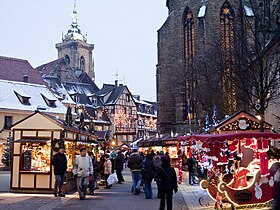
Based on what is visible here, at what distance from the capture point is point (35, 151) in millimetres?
19125

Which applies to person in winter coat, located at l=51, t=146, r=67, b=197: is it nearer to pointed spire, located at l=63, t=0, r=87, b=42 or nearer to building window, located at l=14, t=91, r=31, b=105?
building window, located at l=14, t=91, r=31, b=105

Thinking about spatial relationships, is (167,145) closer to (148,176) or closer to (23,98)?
(23,98)

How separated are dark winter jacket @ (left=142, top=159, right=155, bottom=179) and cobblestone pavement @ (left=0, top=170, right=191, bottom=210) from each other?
0.83 meters

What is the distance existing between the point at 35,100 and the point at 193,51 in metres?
18.5

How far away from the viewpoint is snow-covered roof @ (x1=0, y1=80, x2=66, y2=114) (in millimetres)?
51062

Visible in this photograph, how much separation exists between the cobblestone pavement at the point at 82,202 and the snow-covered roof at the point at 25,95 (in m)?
34.1

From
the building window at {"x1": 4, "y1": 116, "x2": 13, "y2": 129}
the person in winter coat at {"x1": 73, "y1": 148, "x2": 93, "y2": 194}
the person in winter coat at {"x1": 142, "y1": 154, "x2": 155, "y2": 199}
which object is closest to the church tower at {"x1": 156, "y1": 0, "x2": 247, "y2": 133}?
the building window at {"x1": 4, "y1": 116, "x2": 13, "y2": 129}

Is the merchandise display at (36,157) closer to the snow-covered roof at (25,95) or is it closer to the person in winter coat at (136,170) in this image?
the person in winter coat at (136,170)

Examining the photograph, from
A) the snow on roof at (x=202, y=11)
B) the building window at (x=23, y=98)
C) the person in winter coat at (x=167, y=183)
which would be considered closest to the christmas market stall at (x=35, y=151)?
the person in winter coat at (x=167, y=183)

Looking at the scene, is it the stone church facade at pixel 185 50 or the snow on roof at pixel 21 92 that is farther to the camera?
the snow on roof at pixel 21 92

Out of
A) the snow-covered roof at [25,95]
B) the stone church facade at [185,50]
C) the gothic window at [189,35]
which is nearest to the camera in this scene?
the stone church facade at [185,50]

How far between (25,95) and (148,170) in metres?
37.9

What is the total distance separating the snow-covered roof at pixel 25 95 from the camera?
51062 millimetres

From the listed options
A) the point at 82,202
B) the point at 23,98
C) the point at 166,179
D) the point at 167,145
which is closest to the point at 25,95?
the point at 23,98
